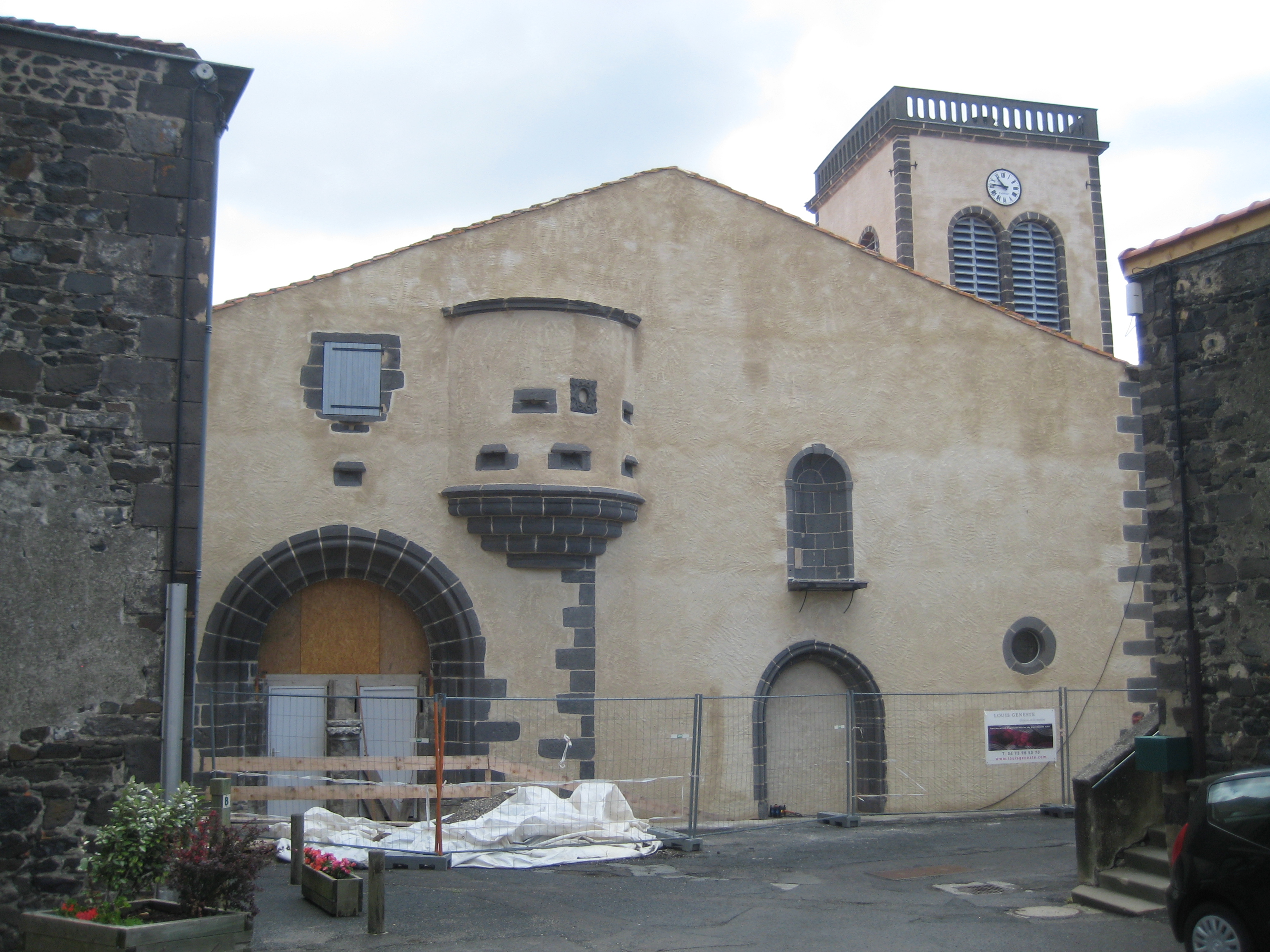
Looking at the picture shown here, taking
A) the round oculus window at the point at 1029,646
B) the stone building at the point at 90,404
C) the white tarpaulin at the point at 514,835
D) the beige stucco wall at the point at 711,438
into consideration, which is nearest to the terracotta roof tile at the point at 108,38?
the stone building at the point at 90,404

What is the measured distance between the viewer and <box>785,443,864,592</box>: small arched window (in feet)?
48.5

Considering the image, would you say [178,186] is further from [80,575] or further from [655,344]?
[655,344]

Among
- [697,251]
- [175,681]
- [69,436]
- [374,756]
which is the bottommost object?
[374,756]

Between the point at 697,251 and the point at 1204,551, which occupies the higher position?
the point at 697,251

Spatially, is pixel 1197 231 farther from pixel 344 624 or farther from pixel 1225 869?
pixel 344 624

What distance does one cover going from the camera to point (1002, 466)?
15.4 m

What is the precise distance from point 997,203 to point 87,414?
1698cm

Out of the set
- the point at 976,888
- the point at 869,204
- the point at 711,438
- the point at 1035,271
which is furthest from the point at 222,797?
the point at 869,204

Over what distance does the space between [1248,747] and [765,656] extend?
6.21 meters

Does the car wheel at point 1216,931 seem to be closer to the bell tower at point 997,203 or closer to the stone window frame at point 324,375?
the stone window frame at point 324,375

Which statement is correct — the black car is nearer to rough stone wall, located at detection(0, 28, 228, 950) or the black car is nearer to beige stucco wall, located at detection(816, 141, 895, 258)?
rough stone wall, located at detection(0, 28, 228, 950)

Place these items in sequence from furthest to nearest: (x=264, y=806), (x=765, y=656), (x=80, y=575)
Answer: (x=765, y=656) → (x=264, y=806) → (x=80, y=575)

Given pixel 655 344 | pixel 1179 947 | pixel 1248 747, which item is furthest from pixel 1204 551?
pixel 655 344

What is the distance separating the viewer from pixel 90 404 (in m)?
8.47
